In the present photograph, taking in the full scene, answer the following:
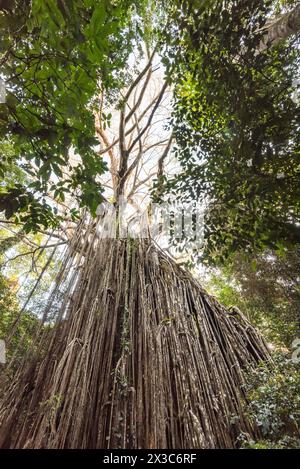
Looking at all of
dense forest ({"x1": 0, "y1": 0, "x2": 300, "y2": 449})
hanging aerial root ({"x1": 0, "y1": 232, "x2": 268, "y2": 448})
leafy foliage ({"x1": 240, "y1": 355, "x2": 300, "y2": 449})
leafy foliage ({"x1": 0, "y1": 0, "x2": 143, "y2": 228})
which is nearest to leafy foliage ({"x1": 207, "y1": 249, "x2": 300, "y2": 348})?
dense forest ({"x1": 0, "y1": 0, "x2": 300, "y2": 449})

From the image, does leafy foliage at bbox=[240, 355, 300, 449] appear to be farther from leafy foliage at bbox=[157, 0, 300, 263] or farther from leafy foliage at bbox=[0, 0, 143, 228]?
leafy foliage at bbox=[0, 0, 143, 228]

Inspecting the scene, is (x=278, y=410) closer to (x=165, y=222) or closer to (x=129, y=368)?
(x=129, y=368)

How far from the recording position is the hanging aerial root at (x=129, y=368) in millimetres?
1723

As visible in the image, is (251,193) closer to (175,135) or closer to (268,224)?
(268,224)

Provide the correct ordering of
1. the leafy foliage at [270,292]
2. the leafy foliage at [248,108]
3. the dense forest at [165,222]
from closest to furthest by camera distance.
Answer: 1. the dense forest at [165,222]
2. the leafy foliage at [248,108]
3. the leafy foliage at [270,292]

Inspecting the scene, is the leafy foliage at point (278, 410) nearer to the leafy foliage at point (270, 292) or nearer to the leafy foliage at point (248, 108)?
the leafy foliage at point (248, 108)

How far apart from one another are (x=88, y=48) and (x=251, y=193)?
1504 mm

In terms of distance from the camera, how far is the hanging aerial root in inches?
67.8

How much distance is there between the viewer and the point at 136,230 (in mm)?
3979

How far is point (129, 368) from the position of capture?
6.81 feet

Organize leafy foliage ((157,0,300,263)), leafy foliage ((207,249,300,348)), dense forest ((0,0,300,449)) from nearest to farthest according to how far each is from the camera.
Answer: dense forest ((0,0,300,449)) < leafy foliage ((157,0,300,263)) < leafy foliage ((207,249,300,348))

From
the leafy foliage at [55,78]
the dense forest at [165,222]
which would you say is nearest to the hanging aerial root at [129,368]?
the dense forest at [165,222]
